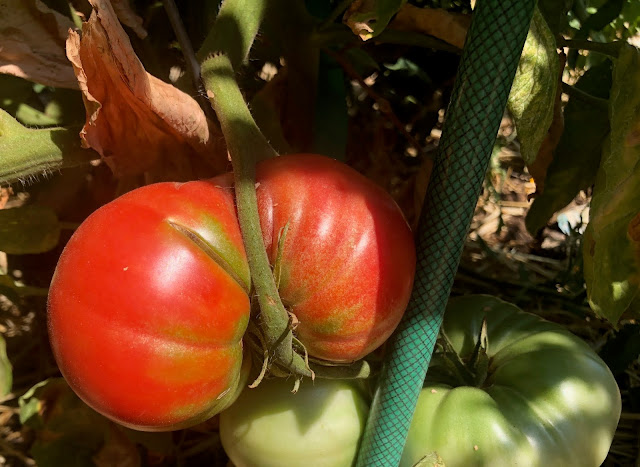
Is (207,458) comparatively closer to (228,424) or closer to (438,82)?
(228,424)

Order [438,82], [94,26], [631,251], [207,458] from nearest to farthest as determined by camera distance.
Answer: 1. [94,26]
2. [631,251]
3. [207,458]
4. [438,82]

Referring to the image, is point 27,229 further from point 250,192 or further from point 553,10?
point 553,10

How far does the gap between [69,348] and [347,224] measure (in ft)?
0.96

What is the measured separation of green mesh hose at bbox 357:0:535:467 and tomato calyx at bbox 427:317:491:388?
0.40 feet

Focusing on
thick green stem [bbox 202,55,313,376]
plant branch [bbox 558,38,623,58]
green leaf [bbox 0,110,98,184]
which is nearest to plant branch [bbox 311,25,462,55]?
plant branch [bbox 558,38,623,58]

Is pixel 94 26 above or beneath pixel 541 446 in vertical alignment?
above

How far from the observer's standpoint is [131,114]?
742 mm

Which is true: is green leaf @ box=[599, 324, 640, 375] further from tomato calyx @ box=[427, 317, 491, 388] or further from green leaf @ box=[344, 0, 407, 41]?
green leaf @ box=[344, 0, 407, 41]

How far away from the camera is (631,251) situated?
77cm

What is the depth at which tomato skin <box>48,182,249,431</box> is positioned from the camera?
2.09 ft

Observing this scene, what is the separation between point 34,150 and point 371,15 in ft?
1.32

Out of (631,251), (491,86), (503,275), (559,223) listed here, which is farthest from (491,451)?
(559,223)

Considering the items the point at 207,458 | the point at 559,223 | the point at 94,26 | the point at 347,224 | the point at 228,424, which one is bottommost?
the point at 207,458

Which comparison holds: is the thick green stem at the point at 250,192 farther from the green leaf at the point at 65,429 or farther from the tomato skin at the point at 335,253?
the green leaf at the point at 65,429
